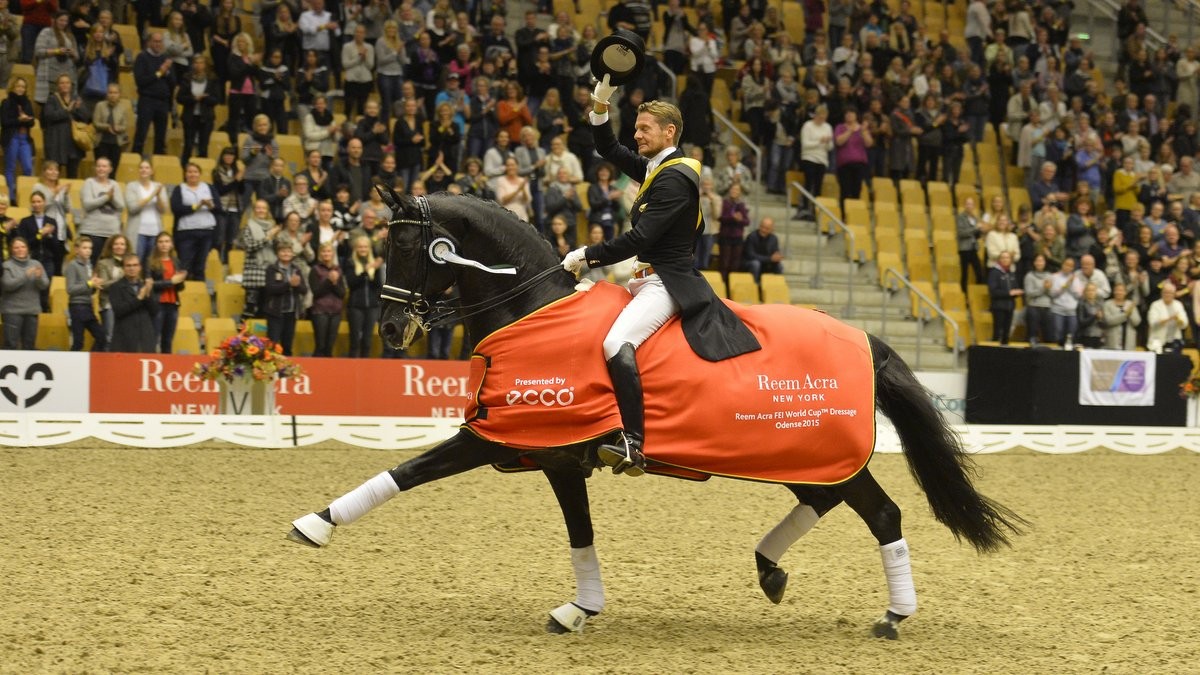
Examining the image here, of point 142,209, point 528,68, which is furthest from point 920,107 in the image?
point 142,209

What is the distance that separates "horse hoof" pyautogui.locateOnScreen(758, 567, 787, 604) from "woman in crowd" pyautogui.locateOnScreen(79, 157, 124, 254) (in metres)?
10.3

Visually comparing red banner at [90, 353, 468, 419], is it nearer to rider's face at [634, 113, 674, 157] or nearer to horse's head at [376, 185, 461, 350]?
horse's head at [376, 185, 461, 350]

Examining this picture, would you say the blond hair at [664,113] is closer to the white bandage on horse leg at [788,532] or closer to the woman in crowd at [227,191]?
the white bandage on horse leg at [788,532]

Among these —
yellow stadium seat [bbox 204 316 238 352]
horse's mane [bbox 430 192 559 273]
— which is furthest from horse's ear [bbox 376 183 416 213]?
yellow stadium seat [bbox 204 316 238 352]

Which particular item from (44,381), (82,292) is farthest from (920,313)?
(44,381)

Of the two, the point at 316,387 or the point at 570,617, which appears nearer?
the point at 570,617

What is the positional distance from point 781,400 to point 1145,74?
20028 mm

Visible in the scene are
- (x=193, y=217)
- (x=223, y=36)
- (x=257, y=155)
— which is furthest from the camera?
(x=223, y=36)

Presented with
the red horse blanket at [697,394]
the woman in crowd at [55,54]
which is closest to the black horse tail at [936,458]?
the red horse blanket at [697,394]

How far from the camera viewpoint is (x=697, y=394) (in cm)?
641

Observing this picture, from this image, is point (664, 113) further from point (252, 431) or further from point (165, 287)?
point (165, 287)

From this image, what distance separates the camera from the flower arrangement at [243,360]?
1380cm

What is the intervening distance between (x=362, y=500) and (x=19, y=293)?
943 cm

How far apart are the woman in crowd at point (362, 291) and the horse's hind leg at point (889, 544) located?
9.48m
